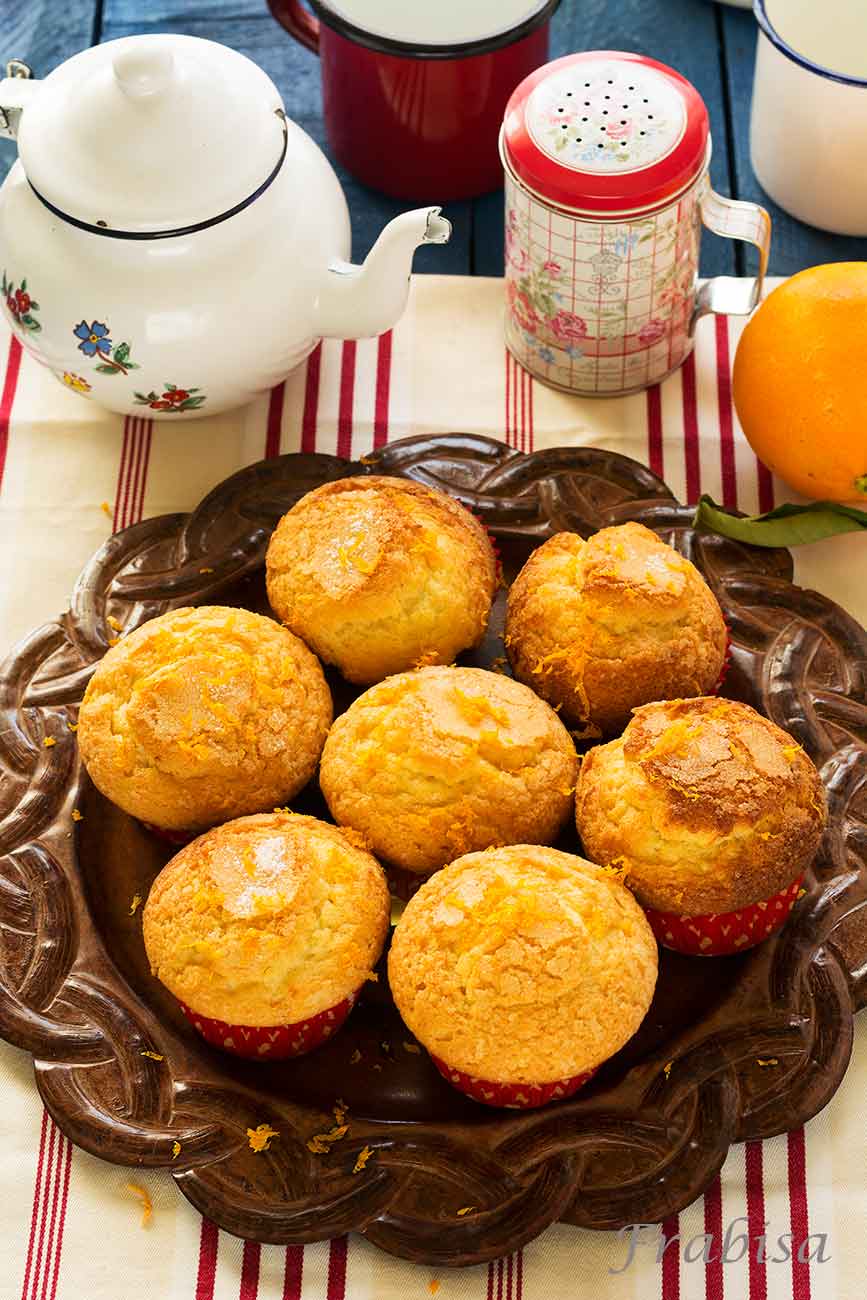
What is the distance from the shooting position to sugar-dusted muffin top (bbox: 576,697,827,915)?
1.58m

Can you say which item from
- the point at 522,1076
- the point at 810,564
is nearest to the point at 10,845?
the point at 522,1076

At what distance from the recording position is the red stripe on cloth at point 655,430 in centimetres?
222

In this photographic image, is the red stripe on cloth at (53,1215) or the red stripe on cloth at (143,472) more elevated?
the red stripe on cloth at (143,472)

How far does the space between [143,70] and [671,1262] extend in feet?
4.78

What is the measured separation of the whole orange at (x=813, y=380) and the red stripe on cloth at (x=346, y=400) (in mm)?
563

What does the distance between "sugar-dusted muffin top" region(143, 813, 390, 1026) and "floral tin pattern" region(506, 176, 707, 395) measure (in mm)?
927

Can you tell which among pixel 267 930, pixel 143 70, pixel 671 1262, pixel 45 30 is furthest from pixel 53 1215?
pixel 45 30

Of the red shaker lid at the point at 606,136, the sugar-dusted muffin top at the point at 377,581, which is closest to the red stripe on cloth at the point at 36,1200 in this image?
the sugar-dusted muffin top at the point at 377,581

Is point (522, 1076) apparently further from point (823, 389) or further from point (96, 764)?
point (823, 389)

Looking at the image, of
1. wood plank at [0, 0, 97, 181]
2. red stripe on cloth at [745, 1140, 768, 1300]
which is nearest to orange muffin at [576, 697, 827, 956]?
red stripe on cloth at [745, 1140, 768, 1300]

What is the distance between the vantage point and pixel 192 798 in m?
1.68

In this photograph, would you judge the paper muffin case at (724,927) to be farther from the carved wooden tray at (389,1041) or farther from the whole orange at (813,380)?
the whole orange at (813,380)

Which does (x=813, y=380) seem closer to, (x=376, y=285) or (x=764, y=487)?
(x=764, y=487)

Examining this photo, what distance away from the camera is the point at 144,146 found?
1.85m
